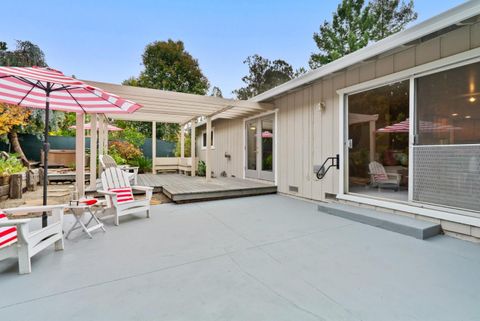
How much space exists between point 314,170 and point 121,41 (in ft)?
43.1

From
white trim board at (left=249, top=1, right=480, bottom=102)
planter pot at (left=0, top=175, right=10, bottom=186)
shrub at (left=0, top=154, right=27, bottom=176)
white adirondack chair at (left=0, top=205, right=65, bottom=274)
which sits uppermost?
white trim board at (left=249, top=1, right=480, bottom=102)

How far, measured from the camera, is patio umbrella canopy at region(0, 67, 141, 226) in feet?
8.03

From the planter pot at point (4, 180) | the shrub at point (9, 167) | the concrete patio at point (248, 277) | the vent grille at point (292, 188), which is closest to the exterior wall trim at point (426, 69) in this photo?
the concrete patio at point (248, 277)

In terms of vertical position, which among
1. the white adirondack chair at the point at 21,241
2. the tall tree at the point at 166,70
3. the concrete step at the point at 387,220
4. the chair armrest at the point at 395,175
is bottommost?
the concrete step at the point at 387,220

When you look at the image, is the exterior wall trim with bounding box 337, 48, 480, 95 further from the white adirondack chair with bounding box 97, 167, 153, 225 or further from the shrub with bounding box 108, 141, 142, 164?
the shrub with bounding box 108, 141, 142, 164

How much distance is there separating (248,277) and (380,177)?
13.7 ft

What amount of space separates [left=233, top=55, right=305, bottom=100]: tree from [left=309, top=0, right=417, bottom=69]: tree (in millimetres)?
5648

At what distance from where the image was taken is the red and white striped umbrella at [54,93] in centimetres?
245

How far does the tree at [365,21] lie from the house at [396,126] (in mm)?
11408

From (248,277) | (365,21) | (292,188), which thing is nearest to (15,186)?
(248,277)

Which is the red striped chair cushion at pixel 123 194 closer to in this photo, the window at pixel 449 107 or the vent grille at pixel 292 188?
the vent grille at pixel 292 188

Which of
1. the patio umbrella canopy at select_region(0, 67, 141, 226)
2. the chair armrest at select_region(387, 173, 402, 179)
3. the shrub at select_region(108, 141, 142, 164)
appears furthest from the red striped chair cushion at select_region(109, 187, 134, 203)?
the shrub at select_region(108, 141, 142, 164)

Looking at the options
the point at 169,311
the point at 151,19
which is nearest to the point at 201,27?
the point at 151,19

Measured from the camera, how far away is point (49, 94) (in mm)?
2787
